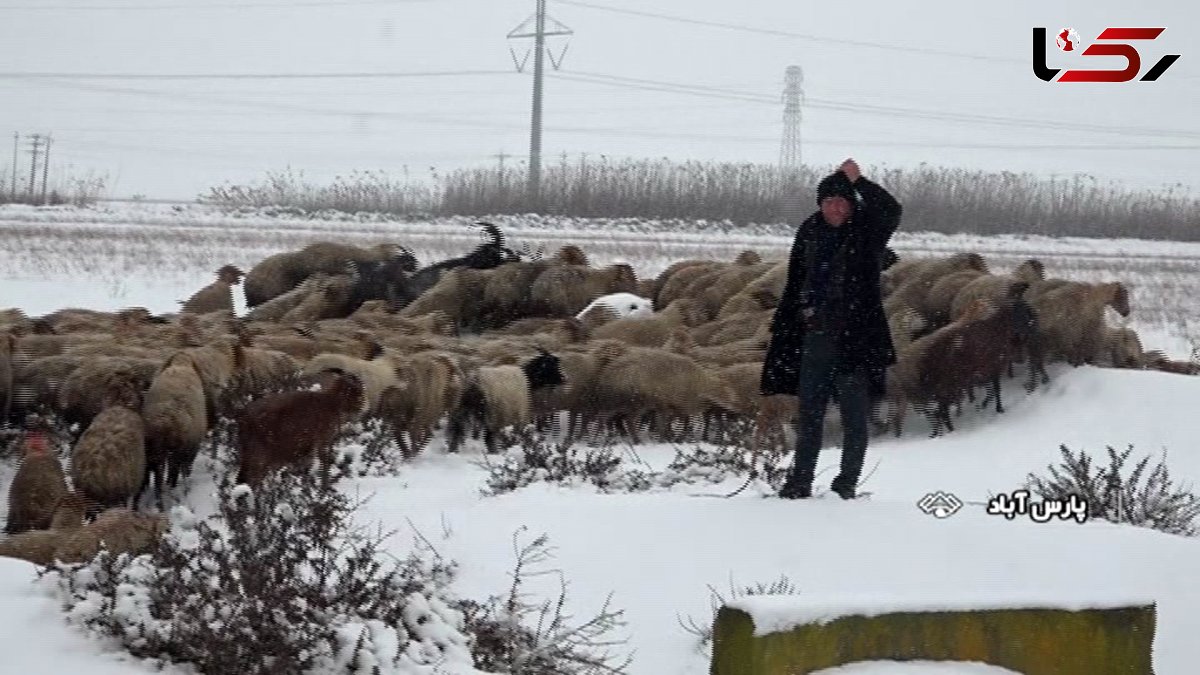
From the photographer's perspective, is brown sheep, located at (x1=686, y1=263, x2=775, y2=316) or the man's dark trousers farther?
brown sheep, located at (x1=686, y1=263, x2=775, y2=316)

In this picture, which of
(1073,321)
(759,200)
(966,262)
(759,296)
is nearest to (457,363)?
(759,296)

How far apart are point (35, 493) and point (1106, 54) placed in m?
8.34

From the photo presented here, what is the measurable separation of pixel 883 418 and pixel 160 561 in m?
8.03

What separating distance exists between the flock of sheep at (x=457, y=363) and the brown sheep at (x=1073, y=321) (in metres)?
0.02

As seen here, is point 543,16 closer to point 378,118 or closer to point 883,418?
point 883,418

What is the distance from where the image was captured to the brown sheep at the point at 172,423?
33.6ft

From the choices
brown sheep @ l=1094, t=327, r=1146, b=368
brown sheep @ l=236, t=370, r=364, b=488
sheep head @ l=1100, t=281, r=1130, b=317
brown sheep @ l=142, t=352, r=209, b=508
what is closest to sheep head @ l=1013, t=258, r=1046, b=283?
sheep head @ l=1100, t=281, r=1130, b=317

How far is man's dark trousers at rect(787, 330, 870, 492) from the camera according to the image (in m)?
8.48

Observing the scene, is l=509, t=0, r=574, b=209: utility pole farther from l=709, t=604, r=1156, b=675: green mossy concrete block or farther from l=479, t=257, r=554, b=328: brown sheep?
l=709, t=604, r=1156, b=675: green mossy concrete block

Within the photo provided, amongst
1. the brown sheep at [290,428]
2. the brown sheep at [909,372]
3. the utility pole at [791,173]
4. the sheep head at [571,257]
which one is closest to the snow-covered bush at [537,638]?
the brown sheep at [290,428]

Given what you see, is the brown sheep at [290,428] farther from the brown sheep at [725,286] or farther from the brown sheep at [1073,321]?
the brown sheep at [725,286]

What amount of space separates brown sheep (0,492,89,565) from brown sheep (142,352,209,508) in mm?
966

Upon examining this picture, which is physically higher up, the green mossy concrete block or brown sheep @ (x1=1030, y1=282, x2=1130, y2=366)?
brown sheep @ (x1=1030, y1=282, x2=1130, y2=366)

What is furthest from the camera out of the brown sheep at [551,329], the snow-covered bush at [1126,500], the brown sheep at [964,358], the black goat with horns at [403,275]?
the black goat with horns at [403,275]
